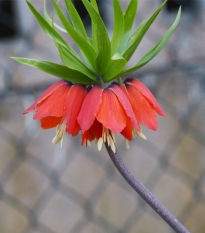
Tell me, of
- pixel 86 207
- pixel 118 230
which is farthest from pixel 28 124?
pixel 118 230

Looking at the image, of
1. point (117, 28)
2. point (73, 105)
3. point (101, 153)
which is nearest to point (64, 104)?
point (73, 105)

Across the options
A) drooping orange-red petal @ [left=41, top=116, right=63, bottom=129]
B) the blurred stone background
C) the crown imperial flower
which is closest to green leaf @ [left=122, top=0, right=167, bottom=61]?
the crown imperial flower

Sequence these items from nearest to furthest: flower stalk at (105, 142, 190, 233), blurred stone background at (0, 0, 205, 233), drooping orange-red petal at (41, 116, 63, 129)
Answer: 1. flower stalk at (105, 142, 190, 233)
2. drooping orange-red petal at (41, 116, 63, 129)
3. blurred stone background at (0, 0, 205, 233)

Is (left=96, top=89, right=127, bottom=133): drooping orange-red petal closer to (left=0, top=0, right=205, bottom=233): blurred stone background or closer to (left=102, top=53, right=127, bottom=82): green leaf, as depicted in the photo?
(left=102, top=53, right=127, bottom=82): green leaf

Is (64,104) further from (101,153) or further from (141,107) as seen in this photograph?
(101,153)

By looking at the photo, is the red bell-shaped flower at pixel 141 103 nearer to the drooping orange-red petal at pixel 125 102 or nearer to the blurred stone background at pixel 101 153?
the drooping orange-red petal at pixel 125 102

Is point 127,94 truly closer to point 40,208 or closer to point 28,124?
point 28,124
